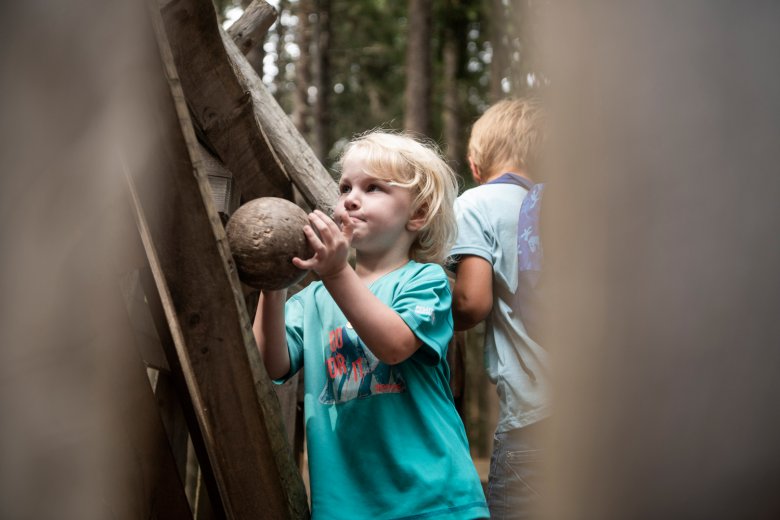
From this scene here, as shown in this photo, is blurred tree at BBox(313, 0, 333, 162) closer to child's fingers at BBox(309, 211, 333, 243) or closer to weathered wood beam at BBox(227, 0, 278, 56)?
weathered wood beam at BBox(227, 0, 278, 56)

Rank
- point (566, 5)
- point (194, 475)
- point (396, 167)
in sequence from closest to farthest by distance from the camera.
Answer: point (566, 5), point (396, 167), point (194, 475)

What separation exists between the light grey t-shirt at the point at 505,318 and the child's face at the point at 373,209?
0.38 m

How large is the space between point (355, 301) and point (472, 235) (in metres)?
0.82

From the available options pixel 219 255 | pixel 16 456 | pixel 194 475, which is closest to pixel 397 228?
pixel 219 255

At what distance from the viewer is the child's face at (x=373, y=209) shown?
1.94m

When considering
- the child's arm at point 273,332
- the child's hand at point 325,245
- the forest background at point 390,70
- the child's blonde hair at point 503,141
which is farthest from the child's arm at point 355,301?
the forest background at point 390,70

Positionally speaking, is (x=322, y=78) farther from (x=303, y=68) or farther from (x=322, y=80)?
(x=303, y=68)

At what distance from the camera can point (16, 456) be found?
0.88 metres

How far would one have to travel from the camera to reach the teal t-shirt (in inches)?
67.2

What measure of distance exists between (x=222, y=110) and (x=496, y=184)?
1.03 metres

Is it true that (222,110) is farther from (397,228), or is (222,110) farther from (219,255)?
(219,255)

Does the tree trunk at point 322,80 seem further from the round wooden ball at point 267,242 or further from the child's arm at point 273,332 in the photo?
the round wooden ball at point 267,242

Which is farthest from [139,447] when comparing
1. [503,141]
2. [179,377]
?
[503,141]

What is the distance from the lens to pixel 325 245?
1.50m
